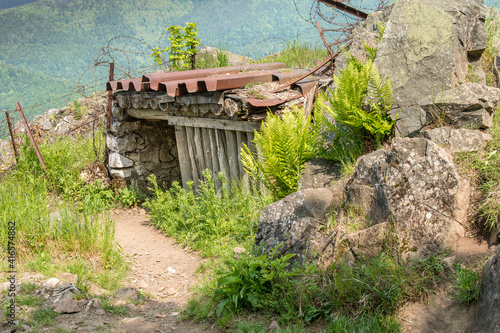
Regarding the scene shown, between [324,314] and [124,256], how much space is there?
10.6 ft

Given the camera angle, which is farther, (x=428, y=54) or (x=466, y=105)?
(x=428, y=54)

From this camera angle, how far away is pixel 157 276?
4.78m

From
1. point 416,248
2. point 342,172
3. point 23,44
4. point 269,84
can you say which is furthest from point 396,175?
point 23,44

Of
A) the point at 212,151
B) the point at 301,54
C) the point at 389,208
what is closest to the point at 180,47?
the point at 301,54

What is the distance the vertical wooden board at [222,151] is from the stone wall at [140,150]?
238 cm

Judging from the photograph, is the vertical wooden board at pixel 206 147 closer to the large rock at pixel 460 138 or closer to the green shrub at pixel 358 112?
the green shrub at pixel 358 112

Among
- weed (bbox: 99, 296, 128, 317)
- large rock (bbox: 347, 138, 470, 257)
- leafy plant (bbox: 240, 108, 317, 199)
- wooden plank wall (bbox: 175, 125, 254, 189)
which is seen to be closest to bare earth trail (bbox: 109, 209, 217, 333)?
weed (bbox: 99, 296, 128, 317)

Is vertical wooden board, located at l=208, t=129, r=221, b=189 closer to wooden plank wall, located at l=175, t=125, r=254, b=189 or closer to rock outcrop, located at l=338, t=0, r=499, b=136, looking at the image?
wooden plank wall, located at l=175, t=125, r=254, b=189

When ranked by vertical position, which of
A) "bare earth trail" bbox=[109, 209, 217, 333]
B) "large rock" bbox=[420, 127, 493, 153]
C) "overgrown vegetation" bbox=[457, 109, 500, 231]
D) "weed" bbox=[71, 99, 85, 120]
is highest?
"weed" bbox=[71, 99, 85, 120]

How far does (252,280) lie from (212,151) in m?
3.42

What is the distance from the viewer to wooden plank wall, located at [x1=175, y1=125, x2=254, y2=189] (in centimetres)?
588

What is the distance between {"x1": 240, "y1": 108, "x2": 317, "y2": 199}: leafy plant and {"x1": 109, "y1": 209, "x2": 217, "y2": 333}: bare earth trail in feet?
5.28

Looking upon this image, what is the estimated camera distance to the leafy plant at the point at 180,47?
879cm

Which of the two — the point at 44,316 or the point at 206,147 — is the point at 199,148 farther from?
the point at 44,316
